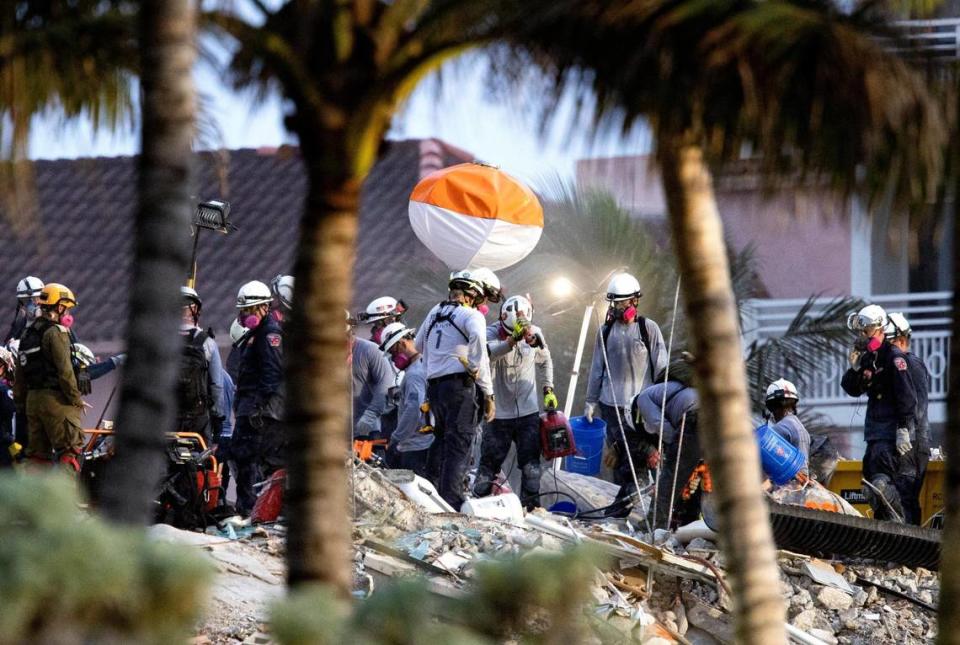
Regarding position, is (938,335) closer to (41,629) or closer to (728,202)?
(728,202)

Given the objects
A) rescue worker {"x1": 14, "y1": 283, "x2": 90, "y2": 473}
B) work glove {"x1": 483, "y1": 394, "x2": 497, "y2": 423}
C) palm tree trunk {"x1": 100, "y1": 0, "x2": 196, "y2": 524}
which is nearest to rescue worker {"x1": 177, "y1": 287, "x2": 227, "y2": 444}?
rescue worker {"x1": 14, "y1": 283, "x2": 90, "y2": 473}

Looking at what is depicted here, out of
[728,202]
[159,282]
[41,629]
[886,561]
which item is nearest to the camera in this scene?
[41,629]

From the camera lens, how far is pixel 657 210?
78.1 ft

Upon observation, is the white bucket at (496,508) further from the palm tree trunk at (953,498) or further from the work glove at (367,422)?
the palm tree trunk at (953,498)

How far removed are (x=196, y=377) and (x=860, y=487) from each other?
6.02 meters

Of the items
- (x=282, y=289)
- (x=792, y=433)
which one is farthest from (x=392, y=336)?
(x=792, y=433)

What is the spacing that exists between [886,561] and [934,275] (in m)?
13.8

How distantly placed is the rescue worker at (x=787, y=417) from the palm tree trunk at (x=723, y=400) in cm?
663

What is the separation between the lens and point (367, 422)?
14.7 metres

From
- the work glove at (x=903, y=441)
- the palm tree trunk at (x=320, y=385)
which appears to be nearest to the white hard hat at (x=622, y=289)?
the work glove at (x=903, y=441)

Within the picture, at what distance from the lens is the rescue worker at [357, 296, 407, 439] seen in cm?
1555

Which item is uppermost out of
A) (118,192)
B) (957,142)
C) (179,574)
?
(118,192)

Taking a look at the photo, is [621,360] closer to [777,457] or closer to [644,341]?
[644,341]

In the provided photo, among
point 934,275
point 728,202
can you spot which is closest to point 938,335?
point 934,275
